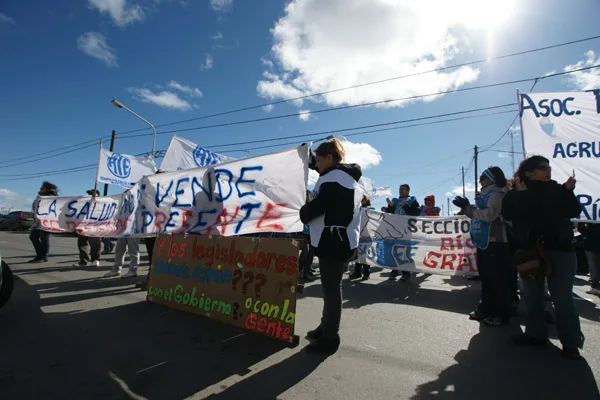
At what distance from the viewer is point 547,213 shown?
280 centimetres

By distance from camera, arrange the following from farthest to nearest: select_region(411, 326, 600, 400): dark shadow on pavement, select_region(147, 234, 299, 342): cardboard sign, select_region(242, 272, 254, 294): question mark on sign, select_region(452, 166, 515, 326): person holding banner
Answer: select_region(452, 166, 515, 326): person holding banner → select_region(242, 272, 254, 294): question mark on sign → select_region(147, 234, 299, 342): cardboard sign → select_region(411, 326, 600, 400): dark shadow on pavement

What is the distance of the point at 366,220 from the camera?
6.93 meters

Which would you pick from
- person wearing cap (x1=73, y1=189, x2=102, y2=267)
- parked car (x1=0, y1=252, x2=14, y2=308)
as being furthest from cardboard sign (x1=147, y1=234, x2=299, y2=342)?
person wearing cap (x1=73, y1=189, x2=102, y2=267)

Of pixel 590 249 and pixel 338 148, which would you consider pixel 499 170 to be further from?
pixel 590 249

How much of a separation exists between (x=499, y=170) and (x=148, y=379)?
413 centimetres

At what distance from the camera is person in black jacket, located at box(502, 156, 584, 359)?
8.93 feet

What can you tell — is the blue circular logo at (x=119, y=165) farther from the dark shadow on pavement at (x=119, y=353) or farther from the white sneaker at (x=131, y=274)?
the dark shadow on pavement at (x=119, y=353)

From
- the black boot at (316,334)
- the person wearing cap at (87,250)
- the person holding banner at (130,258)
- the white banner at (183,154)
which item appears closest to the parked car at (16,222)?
the person wearing cap at (87,250)

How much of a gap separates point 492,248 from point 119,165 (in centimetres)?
973

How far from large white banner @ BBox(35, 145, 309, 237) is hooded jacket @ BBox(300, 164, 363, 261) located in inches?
26.7

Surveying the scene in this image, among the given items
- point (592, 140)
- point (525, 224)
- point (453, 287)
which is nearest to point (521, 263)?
point (525, 224)

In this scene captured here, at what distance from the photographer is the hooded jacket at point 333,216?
9.04 feet

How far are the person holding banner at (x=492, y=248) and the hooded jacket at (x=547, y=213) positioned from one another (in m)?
0.61

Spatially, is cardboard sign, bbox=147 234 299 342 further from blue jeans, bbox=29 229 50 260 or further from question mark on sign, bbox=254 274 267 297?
blue jeans, bbox=29 229 50 260
